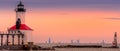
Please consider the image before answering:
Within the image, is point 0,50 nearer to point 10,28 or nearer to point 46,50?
point 10,28

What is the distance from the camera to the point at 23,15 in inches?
4956

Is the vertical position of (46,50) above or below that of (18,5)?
below

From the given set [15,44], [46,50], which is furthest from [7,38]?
[46,50]

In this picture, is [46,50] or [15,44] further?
[46,50]

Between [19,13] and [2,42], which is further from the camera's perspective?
[2,42]

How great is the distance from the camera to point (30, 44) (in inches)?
5157

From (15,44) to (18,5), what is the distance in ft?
33.4

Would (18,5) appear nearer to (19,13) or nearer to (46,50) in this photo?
(19,13)

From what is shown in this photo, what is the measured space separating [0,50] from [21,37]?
713 cm

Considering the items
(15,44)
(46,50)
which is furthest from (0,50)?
(46,50)

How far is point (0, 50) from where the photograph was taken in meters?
124

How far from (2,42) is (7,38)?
5849 millimetres

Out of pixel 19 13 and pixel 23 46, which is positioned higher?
pixel 19 13

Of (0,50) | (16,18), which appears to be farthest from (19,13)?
(0,50)
